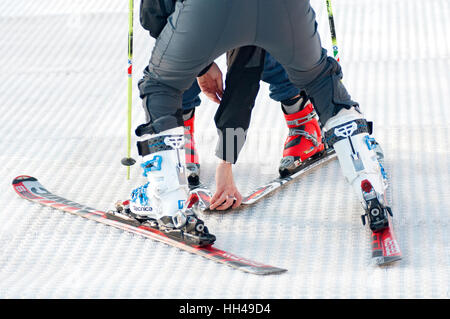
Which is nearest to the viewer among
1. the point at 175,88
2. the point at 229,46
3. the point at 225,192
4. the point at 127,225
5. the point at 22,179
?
the point at 229,46

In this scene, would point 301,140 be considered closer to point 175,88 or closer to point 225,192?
point 225,192

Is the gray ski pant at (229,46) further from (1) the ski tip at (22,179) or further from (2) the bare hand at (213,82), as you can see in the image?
(1) the ski tip at (22,179)

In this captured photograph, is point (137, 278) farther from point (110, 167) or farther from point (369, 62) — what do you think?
point (369, 62)

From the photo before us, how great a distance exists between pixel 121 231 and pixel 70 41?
7.53 ft

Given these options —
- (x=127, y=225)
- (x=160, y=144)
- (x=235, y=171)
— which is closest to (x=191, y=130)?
(x=235, y=171)

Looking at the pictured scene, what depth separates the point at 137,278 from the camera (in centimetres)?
222

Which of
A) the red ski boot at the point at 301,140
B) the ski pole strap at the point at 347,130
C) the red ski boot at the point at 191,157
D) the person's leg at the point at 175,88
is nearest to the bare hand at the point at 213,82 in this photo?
the red ski boot at the point at 191,157

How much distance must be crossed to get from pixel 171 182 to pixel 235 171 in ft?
2.57

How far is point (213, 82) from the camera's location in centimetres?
281

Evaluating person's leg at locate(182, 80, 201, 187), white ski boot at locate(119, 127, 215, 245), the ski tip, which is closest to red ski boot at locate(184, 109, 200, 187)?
person's leg at locate(182, 80, 201, 187)

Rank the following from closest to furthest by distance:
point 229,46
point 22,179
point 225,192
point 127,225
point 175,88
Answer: point 229,46 → point 175,88 → point 127,225 → point 225,192 → point 22,179

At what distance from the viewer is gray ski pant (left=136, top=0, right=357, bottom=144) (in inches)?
84.4

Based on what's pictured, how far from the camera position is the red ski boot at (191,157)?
294cm
